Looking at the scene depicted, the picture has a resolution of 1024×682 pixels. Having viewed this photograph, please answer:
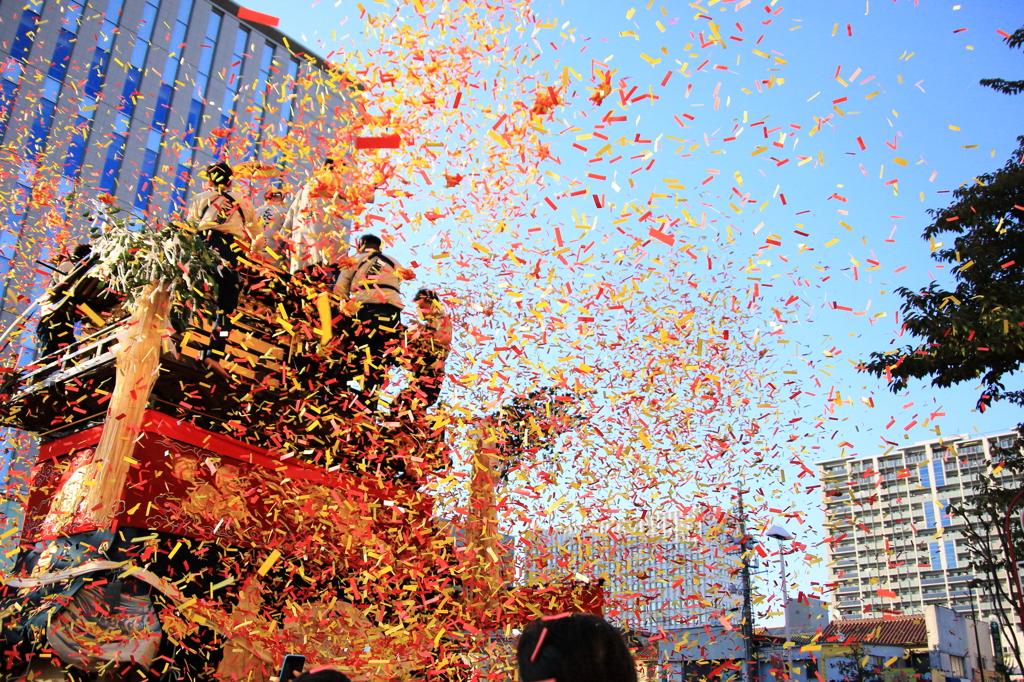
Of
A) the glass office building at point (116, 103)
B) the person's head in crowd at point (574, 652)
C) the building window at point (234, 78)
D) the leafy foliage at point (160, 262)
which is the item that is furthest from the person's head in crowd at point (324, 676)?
the building window at point (234, 78)

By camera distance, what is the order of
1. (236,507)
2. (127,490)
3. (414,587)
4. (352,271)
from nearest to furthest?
1. (127,490)
2. (236,507)
3. (414,587)
4. (352,271)

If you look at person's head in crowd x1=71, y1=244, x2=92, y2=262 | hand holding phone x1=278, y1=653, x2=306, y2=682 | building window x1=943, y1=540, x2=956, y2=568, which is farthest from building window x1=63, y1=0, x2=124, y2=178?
building window x1=943, y1=540, x2=956, y2=568

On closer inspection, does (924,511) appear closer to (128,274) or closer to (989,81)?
(989,81)

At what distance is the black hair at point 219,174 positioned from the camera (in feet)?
22.2

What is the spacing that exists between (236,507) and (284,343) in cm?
172

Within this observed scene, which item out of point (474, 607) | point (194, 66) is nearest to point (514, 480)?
point (474, 607)

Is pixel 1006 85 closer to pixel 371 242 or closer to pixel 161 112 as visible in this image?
pixel 371 242

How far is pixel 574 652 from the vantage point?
190cm

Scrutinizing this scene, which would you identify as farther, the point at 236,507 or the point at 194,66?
the point at 194,66

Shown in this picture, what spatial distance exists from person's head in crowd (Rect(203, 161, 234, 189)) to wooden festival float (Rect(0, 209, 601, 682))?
1000 millimetres

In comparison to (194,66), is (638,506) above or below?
below

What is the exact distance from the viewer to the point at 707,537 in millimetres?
7074

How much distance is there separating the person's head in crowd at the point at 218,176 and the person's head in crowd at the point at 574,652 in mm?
6182

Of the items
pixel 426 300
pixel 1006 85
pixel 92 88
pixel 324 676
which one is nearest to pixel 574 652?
pixel 324 676
